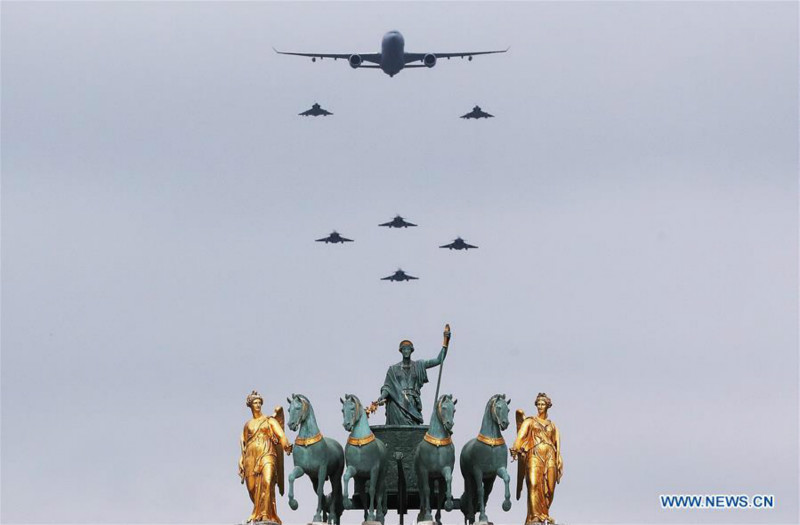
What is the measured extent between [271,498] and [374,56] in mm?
47604

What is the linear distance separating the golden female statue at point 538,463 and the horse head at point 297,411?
15.6ft

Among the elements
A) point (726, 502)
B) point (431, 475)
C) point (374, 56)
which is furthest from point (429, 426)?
point (374, 56)

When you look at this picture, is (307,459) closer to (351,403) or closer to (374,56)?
(351,403)

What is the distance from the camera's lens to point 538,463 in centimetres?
6103

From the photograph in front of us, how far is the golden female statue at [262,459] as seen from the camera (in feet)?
200

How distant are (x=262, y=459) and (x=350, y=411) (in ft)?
7.43

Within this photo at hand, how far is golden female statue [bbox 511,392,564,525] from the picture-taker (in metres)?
61.0

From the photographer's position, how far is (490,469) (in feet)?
200

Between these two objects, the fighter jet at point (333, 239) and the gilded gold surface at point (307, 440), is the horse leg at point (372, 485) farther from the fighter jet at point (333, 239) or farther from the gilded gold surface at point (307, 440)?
the fighter jet at point (333, 239)

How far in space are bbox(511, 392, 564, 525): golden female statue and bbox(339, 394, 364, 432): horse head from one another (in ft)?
11.9

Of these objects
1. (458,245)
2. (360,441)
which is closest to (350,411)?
(360,441)

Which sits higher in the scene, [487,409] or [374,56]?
[374,56]

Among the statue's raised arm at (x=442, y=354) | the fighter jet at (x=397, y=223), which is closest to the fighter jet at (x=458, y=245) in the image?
the fighter jet at (x=397, y=223)

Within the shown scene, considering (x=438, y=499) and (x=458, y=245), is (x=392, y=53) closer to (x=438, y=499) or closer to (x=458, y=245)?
(x=458, y=245)
